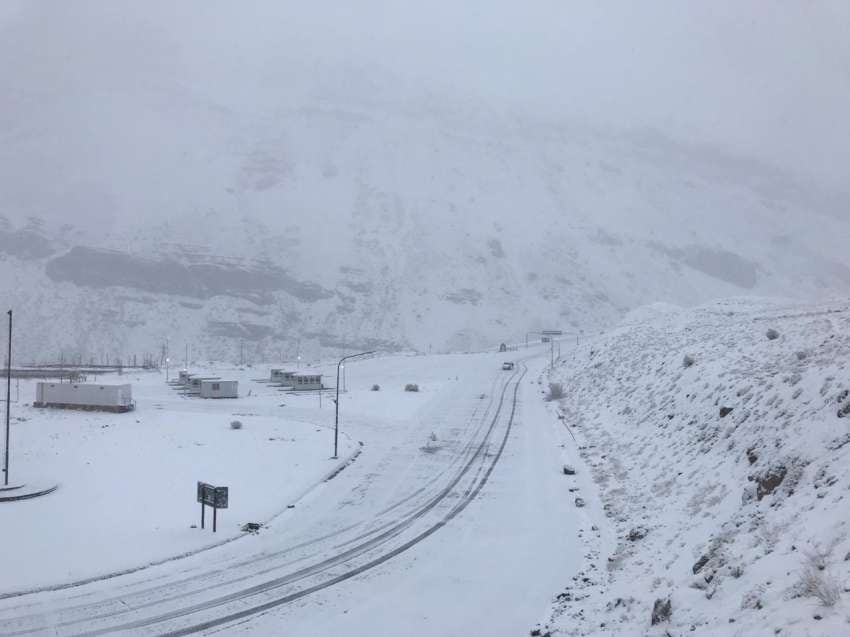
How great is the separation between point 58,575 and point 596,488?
20.5 metres

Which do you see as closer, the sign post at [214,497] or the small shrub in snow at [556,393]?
the sign post at [214,497]

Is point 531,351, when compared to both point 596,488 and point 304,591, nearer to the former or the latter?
point 596,488

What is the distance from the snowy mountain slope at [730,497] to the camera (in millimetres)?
10586

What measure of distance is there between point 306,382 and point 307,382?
129 millimetres

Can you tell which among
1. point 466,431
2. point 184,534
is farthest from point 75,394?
point 184,534

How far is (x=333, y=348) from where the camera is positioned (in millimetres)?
161000

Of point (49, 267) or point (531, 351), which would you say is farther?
point (49, 267)

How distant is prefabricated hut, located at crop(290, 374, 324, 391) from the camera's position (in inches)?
3211

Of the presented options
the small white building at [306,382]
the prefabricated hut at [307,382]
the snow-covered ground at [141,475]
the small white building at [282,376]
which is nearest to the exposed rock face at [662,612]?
the snow-covered ground at [141,475]

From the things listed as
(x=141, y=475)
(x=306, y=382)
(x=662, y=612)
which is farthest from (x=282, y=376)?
(x=662, y=612)

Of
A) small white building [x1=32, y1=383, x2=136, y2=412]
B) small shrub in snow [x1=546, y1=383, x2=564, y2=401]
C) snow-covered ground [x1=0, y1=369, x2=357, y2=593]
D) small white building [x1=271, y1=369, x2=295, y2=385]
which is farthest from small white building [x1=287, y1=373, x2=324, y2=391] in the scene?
small shrub in snow [x1=546, y1=383, x2=564, y2=401]

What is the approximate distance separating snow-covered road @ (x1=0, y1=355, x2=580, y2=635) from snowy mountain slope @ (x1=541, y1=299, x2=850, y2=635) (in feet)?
6.09

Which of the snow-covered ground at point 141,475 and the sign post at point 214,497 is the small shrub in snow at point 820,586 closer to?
the snow-covered ground at point 141,475

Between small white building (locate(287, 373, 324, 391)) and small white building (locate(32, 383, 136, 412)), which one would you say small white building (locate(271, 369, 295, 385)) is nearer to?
small white building (locate(287, 373, 324, 391))
